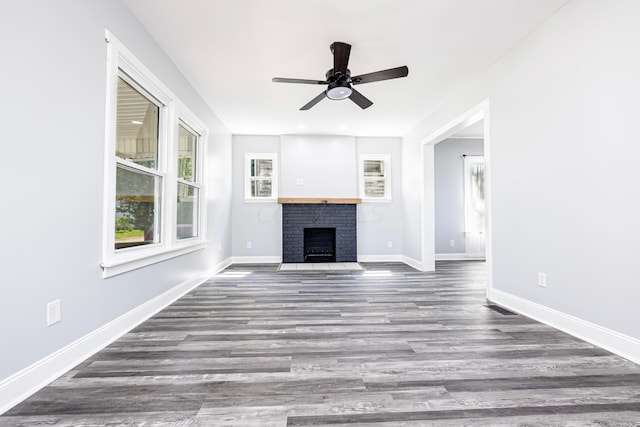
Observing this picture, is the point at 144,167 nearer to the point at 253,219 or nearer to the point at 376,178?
the point at 253,219

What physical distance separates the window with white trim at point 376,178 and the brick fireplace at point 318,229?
0.46 metres

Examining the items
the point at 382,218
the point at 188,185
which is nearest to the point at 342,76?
the point at 188,185

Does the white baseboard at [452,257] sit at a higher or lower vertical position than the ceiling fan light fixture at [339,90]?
lower

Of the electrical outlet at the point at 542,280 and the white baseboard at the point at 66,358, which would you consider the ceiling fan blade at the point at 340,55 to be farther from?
the white baseboard at the point at 66,358

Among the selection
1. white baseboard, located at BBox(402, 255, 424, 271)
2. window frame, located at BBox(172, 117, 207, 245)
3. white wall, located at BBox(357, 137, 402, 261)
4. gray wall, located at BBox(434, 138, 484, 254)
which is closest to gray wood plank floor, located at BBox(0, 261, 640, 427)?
window frame, located at BBox(172, 117, 207, 245)

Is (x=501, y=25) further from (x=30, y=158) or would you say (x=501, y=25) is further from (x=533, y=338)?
(x=30, y=158)

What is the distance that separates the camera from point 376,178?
19.4ft

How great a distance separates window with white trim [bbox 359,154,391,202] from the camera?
5859 millimetres

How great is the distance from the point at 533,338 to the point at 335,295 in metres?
1.81

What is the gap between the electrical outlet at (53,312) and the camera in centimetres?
152

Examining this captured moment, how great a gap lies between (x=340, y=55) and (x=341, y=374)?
250cm

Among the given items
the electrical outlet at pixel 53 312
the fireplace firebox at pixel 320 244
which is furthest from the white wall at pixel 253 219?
the electrical outlet at pixel 53 312

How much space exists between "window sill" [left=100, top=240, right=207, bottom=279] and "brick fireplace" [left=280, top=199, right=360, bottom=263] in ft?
7.90

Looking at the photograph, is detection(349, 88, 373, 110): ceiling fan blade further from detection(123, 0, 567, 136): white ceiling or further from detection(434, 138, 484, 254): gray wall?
detection(434, 138, 484, 254): gray wall
